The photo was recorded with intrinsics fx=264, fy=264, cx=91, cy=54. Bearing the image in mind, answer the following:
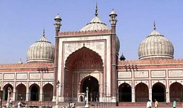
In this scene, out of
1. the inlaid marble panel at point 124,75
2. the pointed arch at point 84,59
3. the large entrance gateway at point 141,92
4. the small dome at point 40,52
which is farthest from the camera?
the small dome at point 40,52

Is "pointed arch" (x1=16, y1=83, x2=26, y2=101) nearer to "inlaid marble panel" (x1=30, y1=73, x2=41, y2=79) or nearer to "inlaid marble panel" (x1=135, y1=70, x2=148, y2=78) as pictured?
"inlaid marble panel" (x1=30, y1=73, x2=41, y2=79)

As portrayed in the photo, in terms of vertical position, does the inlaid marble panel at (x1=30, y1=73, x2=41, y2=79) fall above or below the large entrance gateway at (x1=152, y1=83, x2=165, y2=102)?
above

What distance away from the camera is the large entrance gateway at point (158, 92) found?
2450cm

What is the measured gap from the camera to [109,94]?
905 inches

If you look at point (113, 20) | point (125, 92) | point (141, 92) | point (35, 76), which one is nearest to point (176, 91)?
point (141, 92)

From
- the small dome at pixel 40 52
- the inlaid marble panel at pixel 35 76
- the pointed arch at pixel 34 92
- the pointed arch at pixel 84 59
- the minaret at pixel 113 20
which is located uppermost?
the minaret at pixel 113 20

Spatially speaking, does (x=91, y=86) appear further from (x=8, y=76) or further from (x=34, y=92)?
(x=8, y=76)

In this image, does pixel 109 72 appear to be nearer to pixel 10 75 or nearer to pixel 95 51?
pixel 95 51

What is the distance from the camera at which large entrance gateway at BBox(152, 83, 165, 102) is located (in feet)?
80.4

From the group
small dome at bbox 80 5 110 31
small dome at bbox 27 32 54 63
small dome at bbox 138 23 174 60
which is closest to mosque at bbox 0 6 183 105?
small dome at bbox 138 23 174 60

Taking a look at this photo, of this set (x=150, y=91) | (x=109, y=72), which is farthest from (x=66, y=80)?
(x=150, y=91)

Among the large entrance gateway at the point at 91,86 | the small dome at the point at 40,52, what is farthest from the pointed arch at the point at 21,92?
the large entrance gateway at the point at 91,86

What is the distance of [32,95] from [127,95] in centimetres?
1023

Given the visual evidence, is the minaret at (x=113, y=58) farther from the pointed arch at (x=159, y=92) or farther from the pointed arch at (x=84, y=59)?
the pointed arch at (x=159, y=92)
